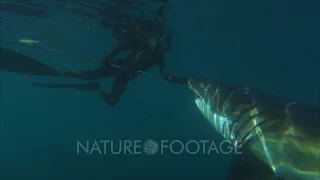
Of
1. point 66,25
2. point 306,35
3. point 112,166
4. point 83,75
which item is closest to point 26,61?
point 83,75

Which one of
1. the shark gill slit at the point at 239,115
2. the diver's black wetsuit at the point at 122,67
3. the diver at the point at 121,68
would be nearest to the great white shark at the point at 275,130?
the shark gill slit at the point at 239,115

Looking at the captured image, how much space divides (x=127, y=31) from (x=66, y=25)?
5.39 m

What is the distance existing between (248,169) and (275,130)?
0.73 m

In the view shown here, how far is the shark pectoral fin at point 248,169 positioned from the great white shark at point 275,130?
0.18ft

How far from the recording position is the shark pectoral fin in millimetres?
4396

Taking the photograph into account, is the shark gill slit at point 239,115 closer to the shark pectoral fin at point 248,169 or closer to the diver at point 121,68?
the shark pectoral fin at point 248,169

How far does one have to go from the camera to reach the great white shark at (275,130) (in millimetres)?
3955

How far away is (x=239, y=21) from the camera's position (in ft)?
74.8

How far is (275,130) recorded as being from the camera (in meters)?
4.47

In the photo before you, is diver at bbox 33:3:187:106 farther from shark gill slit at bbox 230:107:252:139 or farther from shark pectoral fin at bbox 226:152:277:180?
shark pectoral fin at bbox 226:152:277:180

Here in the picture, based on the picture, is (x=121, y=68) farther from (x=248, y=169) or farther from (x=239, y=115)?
(x=248, y=169)

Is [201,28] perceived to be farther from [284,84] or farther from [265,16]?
[284,84]

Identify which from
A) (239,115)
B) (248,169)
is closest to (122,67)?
(239,115)

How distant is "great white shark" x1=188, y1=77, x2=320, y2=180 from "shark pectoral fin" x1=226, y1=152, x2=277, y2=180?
55 mm
